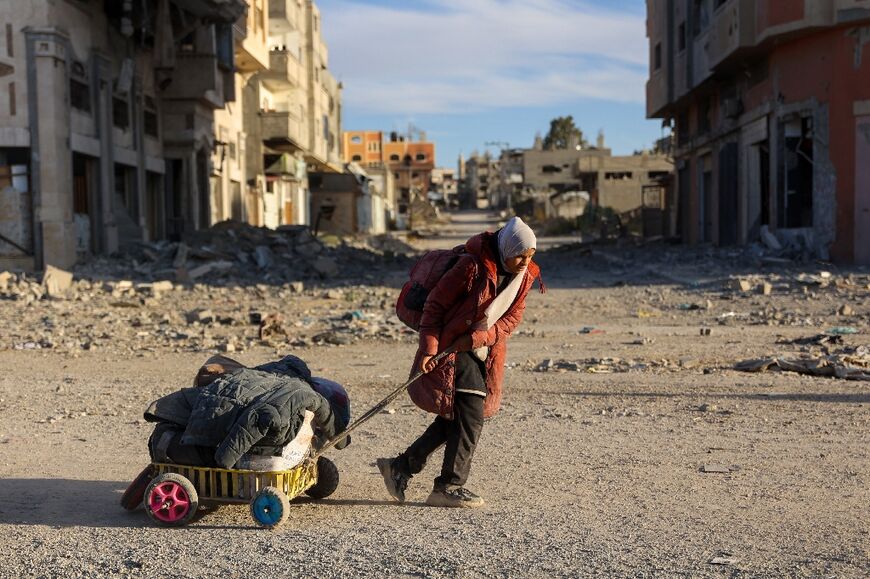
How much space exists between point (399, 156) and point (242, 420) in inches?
4729

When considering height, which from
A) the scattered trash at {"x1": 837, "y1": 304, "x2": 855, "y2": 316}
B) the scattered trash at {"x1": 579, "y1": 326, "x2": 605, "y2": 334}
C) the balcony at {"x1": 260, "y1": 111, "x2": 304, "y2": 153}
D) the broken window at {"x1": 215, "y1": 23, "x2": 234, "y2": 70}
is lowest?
the scattered trash at {"x1": 579, "y1": 326, "x2": 605, "y2": 334}

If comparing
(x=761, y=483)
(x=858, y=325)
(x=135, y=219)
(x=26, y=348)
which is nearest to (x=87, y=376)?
(x=26, y=348)

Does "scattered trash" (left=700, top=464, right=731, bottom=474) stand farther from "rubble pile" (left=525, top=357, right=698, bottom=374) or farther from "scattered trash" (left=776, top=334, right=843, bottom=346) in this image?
"scattered trash" (left=776, top=334, right=843, bottom=346)

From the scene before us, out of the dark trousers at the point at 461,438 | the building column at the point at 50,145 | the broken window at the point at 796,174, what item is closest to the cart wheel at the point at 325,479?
the dark trousers at the point at 461,438

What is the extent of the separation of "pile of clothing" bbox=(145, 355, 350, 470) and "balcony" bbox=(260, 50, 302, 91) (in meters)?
39.5

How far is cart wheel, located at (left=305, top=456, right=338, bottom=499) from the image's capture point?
18.6ft

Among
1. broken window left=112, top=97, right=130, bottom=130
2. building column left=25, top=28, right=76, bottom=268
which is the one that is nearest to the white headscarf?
building column left=25, top=28, right=76, bottom=268

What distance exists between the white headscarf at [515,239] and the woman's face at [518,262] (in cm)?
2

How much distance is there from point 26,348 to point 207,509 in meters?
8.33

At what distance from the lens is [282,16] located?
4647 cm

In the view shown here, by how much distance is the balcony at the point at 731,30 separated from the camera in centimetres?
2508

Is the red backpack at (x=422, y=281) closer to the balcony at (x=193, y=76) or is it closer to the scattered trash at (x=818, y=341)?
the scattered trash at (x=818, y=341)

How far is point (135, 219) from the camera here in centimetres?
2859

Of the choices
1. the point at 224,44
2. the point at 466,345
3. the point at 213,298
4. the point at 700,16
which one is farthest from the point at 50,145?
the point at 700,16
